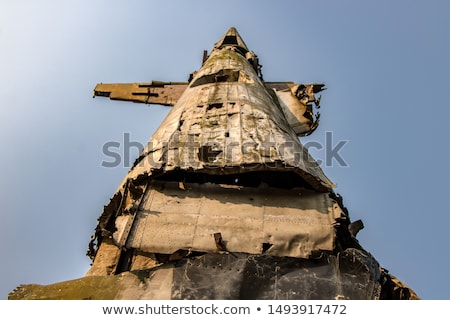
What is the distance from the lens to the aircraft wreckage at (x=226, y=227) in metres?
5.39

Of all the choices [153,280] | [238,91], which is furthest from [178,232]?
[238,91]

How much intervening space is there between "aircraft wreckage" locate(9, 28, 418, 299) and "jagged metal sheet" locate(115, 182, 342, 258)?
14 millimetres

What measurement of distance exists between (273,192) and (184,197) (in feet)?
4.44

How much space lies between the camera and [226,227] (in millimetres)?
6512

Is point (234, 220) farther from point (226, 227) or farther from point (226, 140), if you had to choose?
point (226, 140)

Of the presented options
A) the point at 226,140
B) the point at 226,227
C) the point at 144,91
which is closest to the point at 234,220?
the point at 226,227

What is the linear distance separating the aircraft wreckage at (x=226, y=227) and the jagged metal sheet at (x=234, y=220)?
1 centimetres

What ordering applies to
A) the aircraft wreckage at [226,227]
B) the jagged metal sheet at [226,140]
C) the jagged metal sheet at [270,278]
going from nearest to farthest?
1. the jagged metal sheet at [270,278]
2. the aircraft wreckage at [226,227]
3. the jagged metal sheet at [226,140]

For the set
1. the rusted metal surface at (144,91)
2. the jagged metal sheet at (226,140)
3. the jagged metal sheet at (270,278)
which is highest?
the rusted metal surface at (144,91)

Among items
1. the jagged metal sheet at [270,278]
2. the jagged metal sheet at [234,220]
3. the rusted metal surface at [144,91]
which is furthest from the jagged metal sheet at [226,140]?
the rusted metal surface at [144,91]

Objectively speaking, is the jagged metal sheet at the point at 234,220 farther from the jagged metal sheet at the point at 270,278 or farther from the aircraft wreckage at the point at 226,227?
the jagged metal sheet at the point at 270,278

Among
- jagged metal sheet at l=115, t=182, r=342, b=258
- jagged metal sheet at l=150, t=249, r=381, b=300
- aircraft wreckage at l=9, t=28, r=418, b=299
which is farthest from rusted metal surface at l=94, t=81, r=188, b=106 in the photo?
jagged metal sheet at l=150, t=249, r=381, b=300

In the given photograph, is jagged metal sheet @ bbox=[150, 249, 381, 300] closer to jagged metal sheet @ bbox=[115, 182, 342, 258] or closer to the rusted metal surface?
jagged metal sheet @ bbox=[115, 182, 342, 258]
